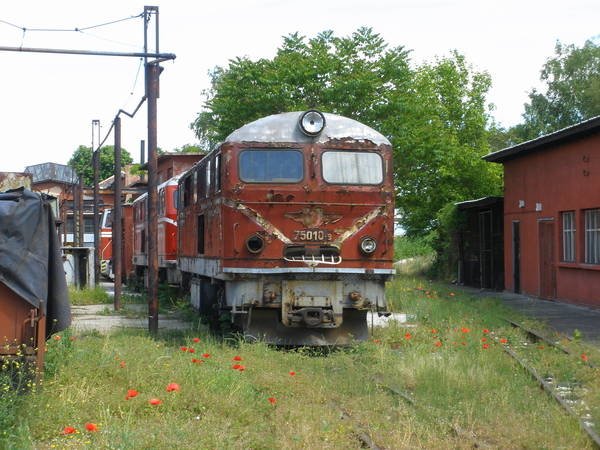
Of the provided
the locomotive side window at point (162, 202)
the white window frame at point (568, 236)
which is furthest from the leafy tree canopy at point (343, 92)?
the white window frame at point (568, 236)

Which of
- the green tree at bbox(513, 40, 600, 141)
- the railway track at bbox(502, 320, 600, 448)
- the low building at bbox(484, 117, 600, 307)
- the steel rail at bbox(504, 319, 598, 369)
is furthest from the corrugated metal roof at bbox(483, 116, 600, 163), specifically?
the green tree at bbox(513, 40, 600, 141)

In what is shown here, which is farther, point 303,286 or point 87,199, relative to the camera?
point 87,199

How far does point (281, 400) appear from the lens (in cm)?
882

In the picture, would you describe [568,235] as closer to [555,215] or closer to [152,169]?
[555,215]

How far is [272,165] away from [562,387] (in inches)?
207

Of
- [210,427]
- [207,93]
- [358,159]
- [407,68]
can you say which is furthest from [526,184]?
[207,93]

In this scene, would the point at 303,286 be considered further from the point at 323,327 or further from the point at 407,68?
the point at 407,68

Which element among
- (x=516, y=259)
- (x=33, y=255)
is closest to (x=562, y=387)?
(x=33, y=255)

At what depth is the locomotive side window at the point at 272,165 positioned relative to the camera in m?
13.1

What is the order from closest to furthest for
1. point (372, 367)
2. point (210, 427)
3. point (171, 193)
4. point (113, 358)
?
point (210, 427), point (113, 358), point (372, 367), point (171, 193)

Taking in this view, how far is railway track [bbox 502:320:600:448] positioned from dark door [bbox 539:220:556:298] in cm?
919

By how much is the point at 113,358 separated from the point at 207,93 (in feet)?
178

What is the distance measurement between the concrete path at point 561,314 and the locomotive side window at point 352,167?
4.29 m

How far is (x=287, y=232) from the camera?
12922 mm
